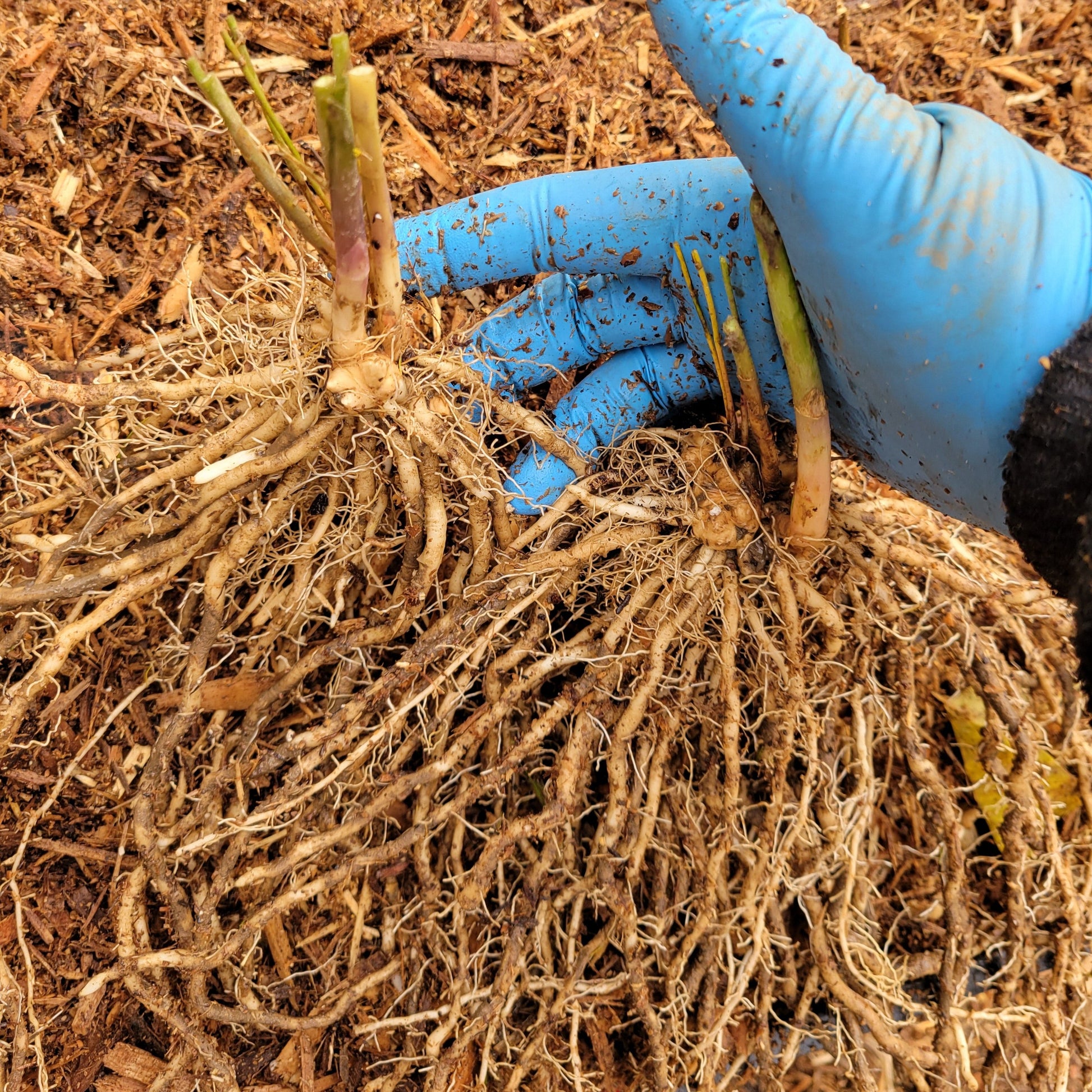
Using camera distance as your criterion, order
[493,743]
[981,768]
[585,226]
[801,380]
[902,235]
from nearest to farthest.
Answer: [902,235] → [801,380] → [585,226] → [493,743] → [981,768]

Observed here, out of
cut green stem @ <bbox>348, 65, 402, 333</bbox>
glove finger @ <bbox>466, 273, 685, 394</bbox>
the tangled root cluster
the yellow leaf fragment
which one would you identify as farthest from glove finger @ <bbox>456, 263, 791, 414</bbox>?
the yellow leaf fragment

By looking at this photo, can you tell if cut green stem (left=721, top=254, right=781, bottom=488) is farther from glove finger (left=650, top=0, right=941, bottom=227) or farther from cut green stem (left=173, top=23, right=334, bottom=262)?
cut green stem (left=173, top=23, right=334, bottom=262)

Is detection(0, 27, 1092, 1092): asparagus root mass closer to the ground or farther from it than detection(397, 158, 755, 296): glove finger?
closer to the ground

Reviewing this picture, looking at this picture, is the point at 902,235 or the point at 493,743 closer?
the point at 902,235

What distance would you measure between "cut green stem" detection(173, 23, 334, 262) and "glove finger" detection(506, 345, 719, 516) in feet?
1.57

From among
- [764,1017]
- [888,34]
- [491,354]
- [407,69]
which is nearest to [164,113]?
[407,69]

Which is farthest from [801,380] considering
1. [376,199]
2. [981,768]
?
[981,768]

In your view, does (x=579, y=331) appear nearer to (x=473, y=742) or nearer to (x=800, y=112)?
(x=800, y=112)

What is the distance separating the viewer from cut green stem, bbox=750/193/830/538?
2.82 ft

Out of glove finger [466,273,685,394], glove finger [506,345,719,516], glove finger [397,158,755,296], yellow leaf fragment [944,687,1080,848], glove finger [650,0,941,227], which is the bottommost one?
yellow leaf fragment [944,687,1080,848]

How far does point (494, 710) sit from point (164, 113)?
124 cm

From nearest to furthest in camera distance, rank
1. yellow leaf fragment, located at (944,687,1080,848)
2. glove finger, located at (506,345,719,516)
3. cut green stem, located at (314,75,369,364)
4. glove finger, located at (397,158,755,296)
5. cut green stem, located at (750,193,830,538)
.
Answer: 1. cut green stem, located at (314,75,369,364)
2. cut green stem, located at (750,193,830,538)
3. glove finger, located at (397,158,755,296)
4. glove finger, located at (506,345,719,516)
5. yellow leaf fragment, located at (944,687,1080,848)

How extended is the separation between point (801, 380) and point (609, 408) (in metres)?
0.38

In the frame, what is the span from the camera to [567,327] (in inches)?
49.3
